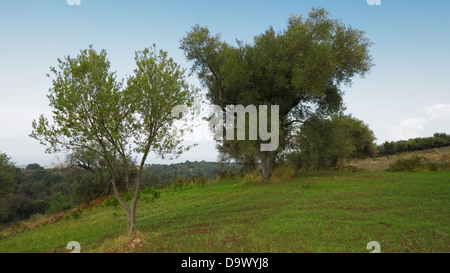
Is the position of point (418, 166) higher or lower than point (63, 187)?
higher

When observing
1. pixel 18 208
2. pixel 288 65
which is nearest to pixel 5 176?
pixel 18 208

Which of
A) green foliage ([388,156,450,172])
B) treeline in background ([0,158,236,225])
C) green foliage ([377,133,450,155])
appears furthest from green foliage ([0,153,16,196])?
green foliage ([377,133,450,155])

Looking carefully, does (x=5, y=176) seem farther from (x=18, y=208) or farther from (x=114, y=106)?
(x=114, y=106)

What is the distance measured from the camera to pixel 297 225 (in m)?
8.27

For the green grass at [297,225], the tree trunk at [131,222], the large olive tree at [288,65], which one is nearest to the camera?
the green grass at [297,225]

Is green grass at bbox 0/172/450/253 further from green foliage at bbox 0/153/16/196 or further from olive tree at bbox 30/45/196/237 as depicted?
green foliage at bbox 0/153/16/196

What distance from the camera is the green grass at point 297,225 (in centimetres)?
674

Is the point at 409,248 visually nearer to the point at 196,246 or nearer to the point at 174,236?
the point at 196,246

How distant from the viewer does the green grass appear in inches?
265

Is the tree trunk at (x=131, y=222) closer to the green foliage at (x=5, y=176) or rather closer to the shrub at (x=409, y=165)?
the shrub at (x=409, y=165)

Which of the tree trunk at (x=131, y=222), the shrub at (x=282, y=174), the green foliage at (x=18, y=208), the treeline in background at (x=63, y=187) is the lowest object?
the green foliage at (x=18, y=208)

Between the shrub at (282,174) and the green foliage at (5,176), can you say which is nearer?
the shrub at (282,174)

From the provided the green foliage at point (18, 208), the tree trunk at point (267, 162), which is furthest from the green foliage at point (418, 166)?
the green foliage at point (18, 208)

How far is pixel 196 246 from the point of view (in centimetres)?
721
